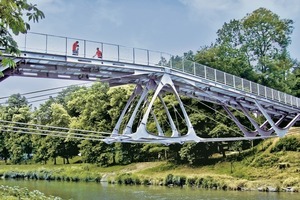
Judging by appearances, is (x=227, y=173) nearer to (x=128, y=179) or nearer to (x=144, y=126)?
(x=128, y=179)

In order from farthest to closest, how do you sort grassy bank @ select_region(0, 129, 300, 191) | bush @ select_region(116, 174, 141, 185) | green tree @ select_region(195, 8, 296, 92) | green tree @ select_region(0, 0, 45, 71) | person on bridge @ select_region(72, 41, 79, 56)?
1. green tree @ select_region(195, 8, 296, 92)
2. bush @ select_region(116, 174, 141, 185)
3. grassy bank @ select_region(0, 129, 300, 191)
4. person on bridge @ select_region(72, 41, 79, 56)
5. green tree @ select_region(0, 0, 45, 71)

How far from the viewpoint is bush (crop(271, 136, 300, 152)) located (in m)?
34.7

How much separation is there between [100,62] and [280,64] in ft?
126

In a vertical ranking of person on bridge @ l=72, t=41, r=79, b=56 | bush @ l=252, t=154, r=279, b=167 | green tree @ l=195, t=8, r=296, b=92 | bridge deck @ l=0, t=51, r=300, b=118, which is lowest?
bush @ l=252, t=154, r=279, b=167

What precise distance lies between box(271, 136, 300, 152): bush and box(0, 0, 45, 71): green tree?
34.2 m

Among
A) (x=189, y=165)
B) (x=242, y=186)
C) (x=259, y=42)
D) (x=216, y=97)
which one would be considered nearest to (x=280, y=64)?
(x=259, y=42)

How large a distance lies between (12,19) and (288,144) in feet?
113

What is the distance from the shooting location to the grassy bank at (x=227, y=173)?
31.9m

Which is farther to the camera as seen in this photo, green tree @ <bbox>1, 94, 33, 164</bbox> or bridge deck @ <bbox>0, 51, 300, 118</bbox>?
green tree @ <bbox>1, 94, 33, 164</bbox>

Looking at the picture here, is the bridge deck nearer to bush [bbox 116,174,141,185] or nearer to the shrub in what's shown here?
the shrub

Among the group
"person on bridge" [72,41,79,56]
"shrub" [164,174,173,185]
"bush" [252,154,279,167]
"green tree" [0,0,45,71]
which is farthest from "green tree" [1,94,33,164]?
"green tree" [0,0,45,71]

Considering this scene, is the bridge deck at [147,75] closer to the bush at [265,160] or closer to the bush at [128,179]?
the bush at [265,160]

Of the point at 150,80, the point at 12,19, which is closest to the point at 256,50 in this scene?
the point at 150,80

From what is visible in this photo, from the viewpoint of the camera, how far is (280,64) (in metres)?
50.9
